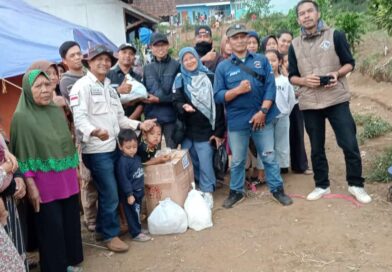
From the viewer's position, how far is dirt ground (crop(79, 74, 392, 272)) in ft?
12.2

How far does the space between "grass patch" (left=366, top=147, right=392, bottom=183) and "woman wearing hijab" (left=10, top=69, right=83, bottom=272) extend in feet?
11.2

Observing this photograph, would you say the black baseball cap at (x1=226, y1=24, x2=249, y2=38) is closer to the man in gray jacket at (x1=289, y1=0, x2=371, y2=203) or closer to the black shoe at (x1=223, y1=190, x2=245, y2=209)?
the man in gray jacket at (x1=289, y1=0, x2=371, y2=203)

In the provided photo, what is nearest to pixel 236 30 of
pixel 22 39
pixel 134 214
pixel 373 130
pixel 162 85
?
pixel 162 85

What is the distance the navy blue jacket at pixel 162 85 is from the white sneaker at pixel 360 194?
208 centimetres

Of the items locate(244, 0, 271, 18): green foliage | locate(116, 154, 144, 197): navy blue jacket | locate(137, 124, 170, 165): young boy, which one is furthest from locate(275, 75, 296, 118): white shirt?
locate(244, 0, 271, 18): green foliage

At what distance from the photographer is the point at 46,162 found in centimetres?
349

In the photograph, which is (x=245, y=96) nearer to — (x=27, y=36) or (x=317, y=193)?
(x=317, y=193)

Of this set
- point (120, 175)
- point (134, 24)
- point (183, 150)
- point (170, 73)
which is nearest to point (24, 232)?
point (120, 175)

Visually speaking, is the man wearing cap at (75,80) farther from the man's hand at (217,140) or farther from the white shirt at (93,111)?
the man's hand at (217,140)

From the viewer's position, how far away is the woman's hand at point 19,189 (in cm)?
318

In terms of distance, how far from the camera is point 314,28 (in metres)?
4.39

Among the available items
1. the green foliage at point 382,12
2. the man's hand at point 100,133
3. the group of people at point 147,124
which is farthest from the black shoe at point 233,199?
the green foliage at point 382,12

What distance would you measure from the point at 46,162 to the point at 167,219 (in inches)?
54.7

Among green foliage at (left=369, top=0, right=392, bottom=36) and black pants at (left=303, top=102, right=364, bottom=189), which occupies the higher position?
green foliage at (left=369, top=0, right=392, bottom=36)
